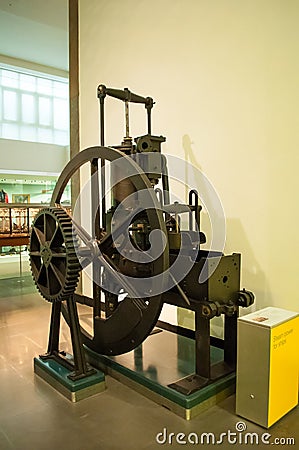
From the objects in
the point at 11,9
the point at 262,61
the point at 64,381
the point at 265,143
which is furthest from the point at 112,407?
the point at 11,9

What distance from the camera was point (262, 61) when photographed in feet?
8.93

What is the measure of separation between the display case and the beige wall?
3.24 m

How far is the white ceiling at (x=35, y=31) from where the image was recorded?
20.0 ft

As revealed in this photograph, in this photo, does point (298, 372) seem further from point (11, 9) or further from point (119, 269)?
point (11, 9)

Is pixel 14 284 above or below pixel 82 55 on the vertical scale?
below

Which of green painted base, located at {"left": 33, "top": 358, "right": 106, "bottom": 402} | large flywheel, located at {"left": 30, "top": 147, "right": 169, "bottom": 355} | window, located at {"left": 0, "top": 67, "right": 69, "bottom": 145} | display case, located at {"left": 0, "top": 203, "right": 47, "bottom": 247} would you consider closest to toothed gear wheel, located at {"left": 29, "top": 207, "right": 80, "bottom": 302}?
large flywheel, located at {"left": 30, "top": 147, "right": 169, "bottom": 355}

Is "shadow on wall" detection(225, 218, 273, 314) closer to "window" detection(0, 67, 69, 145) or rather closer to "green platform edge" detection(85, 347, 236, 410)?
"green platform edge" detection(85, 347, 236, 410)

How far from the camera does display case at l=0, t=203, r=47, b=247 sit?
5.95 meters

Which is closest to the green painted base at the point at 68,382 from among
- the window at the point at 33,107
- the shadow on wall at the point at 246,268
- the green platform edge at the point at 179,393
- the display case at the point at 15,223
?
the green platform edge at the point at 179,393

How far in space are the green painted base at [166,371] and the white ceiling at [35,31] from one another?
18.2 ft

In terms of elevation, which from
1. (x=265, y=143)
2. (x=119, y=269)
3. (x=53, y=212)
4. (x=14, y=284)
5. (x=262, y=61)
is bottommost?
(x=14, y=284)

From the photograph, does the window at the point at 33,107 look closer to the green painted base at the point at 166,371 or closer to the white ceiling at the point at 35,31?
the white ceiling at the point at 35,31

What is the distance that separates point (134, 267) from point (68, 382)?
0.80 m

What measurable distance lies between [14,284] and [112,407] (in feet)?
13.3
